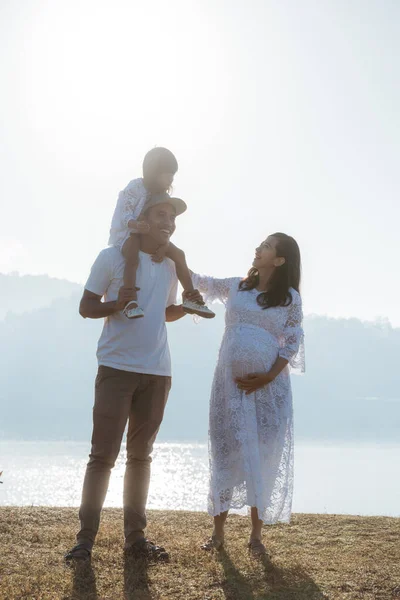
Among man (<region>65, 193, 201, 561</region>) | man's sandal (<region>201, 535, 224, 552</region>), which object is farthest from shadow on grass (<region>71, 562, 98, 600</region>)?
man's sandal (<region>201, 535, 224, 552</region>)

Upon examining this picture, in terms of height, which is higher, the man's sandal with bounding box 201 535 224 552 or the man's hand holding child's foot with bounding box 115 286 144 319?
the man's hand holding child's foot with bounding box 115 286 144 319

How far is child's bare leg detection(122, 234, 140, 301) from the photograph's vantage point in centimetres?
432

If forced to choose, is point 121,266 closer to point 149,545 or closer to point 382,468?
point 149,545

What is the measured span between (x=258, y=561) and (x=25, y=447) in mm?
149428

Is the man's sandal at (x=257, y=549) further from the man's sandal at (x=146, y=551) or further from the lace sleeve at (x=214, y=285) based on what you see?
the lace sleeve at (x=214, y=285)

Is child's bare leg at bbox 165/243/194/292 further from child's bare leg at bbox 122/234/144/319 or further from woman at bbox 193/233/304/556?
woman at bbox 193/233/304/556

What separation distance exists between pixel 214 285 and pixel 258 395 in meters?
0.87

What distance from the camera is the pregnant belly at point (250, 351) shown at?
4785mm

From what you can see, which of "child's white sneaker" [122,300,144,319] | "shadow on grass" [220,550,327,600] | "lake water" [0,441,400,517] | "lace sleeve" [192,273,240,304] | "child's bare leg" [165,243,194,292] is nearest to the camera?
"shadow on grass" [220,550,327,600]

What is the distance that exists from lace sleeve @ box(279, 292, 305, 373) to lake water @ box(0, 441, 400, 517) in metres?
70.4

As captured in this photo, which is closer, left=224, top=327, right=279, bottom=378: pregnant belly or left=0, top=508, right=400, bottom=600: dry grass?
left=0, top=508, right=400, bottom=600: dry grass

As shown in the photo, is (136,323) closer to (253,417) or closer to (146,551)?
(253,417)

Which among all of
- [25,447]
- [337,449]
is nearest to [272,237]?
[25,447]

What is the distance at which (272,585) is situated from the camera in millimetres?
3953
